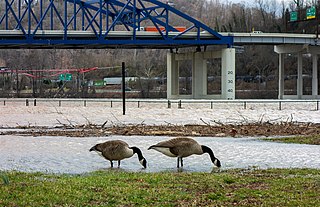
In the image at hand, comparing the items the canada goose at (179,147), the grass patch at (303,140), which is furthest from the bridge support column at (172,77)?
the canada goose at (179,147)

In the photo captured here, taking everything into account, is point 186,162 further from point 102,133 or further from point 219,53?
point 219,53

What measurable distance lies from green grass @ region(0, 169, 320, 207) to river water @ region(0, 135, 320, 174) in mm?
2940

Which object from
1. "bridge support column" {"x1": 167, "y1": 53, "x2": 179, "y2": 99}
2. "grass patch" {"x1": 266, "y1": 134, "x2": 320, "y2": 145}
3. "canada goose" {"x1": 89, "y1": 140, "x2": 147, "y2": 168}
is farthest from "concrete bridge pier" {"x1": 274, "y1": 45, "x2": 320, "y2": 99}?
"canada goose" {"x1": 89, "y1": 140, "x2": 147, "y2": 168}

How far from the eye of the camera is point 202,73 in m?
89.8

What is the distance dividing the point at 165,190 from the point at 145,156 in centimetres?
865

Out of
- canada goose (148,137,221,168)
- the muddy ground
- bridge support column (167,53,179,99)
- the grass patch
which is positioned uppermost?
bridge support column (167,53,179,99)

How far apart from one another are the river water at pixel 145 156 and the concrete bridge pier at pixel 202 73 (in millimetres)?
56235

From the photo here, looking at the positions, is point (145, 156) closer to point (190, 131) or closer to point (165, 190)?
point (165, 190)

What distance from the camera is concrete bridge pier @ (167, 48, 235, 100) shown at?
8219 cm

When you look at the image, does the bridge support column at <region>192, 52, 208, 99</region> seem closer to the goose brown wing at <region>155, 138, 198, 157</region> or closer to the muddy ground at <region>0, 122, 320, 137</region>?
the muddy ground at <region>0, 122, 320, 137</region>

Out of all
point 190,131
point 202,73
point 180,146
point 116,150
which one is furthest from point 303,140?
point 202,73

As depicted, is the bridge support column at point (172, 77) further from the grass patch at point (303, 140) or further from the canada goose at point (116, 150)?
the canada goose at point (116, 150)

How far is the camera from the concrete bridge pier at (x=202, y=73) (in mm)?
82188

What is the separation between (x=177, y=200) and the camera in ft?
30.8
